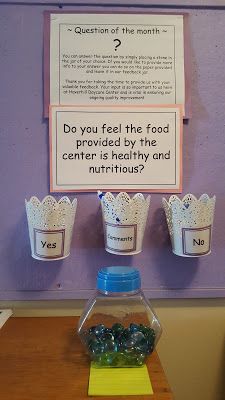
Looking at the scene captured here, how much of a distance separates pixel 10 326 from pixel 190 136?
1.96 ft

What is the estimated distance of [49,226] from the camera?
772 millimetres

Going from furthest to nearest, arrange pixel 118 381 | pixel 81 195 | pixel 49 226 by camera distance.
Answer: pixel 81 195, pixel 49 226, pixel 118 381

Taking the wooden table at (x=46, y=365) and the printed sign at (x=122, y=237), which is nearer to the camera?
the wooden table at (x=46, y=365)

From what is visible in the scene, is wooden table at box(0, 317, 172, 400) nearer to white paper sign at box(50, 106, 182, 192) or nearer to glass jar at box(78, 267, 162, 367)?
glass jar at box(78, 267, 162, 367)

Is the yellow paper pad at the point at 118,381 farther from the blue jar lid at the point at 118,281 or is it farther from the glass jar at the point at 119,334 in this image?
the blue jar lid at the point at 118,281

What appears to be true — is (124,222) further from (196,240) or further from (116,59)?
(116,59)

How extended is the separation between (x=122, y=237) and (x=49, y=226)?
0.16 m

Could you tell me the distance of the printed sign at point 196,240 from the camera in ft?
2.59

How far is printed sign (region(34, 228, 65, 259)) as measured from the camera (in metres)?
0.78

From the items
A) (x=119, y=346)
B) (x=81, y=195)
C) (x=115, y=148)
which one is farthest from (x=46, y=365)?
(x=115, y=148)

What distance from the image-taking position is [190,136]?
0.88 meters

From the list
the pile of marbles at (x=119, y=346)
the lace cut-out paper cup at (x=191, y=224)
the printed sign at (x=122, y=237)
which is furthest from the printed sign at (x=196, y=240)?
the pile of marbles at (x=119, y=346)

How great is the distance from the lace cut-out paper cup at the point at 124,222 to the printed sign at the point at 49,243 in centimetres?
10

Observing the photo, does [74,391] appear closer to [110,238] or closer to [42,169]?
[110,238]
